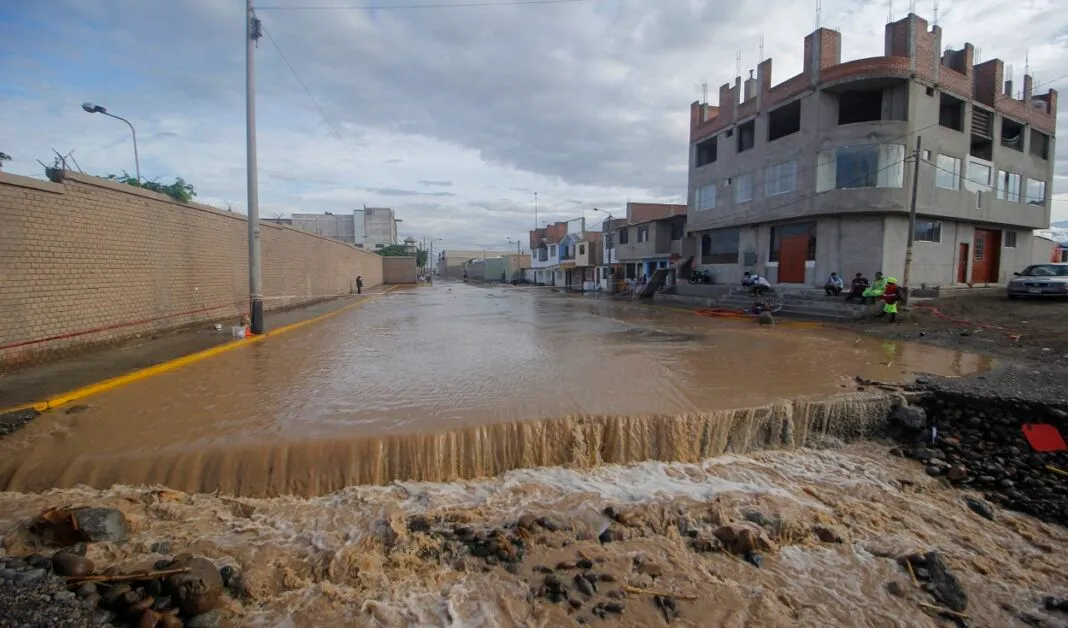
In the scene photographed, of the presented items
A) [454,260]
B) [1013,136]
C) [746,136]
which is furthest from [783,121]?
[454,260]

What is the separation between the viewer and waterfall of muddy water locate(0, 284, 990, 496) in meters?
5.23

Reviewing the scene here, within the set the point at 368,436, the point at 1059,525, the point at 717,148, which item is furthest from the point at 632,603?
the point at 717,148

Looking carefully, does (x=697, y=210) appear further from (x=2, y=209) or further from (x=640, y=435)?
(x=2, y=209)

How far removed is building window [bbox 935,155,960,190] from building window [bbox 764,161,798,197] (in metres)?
Result: 5.52

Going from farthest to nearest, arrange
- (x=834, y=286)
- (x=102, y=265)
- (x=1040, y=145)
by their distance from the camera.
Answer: (x=1040, y=145) → (x=834, y=286) → (x=102, y=265)

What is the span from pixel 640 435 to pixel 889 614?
2959mm

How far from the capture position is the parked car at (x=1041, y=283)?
59.6ft

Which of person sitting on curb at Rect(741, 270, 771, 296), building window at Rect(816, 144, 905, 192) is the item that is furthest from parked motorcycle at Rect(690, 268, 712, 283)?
building window at Rect(816, 144, 905, 192)

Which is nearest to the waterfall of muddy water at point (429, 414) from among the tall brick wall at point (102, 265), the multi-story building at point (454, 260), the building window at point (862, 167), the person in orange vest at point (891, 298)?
the tall brick wall at point (102, 265)

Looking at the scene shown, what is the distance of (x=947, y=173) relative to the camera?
22.3m

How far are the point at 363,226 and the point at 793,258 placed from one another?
69409mm

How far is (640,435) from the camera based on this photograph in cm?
640

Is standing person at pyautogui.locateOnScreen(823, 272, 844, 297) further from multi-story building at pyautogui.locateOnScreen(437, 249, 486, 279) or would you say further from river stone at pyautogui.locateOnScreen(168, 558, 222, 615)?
multi-story building at pyautogui.locateOnScreen(437, 249, 486, 279)

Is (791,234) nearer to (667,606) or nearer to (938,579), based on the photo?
(938,579)
